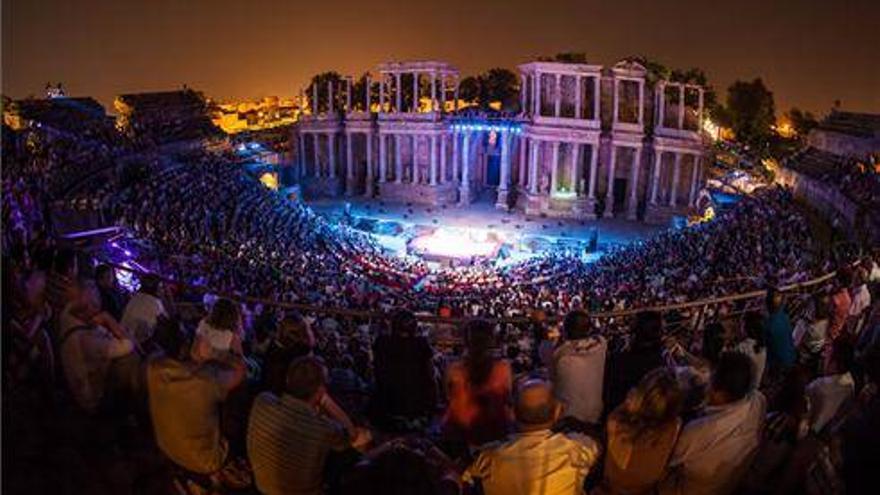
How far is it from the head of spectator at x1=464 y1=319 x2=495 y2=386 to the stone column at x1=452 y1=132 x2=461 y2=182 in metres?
49.5

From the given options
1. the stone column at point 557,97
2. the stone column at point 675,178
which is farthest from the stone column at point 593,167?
the stone column at point 675,178

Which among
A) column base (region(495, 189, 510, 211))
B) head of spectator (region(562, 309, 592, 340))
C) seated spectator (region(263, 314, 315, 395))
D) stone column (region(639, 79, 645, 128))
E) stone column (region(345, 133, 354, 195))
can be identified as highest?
stone column (region(639, 79, 645, 128))

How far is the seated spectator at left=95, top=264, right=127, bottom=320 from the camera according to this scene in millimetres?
9398

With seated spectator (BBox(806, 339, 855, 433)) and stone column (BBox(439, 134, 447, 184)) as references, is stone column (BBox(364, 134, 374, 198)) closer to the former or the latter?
stone column (BBox(439, 134, 447, 184))

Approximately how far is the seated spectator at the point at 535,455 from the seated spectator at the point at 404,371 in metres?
1.94

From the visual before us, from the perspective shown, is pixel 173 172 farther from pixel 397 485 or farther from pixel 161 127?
pixel 397 485

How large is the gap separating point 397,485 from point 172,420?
2814 millimetres

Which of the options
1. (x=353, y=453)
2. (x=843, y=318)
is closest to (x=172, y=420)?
(x=353, y=453)

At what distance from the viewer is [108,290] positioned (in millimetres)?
9688

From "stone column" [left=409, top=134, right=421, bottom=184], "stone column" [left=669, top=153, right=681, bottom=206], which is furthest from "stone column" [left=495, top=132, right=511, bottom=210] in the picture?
"stone column" [left=669, top=153, right=681, bottom=206]

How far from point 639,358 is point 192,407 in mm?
4676

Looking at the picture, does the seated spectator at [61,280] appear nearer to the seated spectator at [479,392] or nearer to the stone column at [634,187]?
the seated spectator at [479,392]

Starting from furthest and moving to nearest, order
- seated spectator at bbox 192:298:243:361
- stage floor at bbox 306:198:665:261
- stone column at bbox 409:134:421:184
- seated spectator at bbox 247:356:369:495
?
1. stone column at bbox 409:134:421:184
2. stage floor at bbox 306:198:665:261
3. seated spectator at bbox 192:298:243:361
4. seated spectator at bbox 247:356:369:495

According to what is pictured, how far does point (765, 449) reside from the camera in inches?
Result: 231
